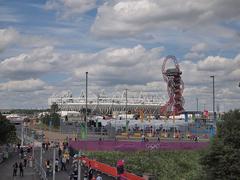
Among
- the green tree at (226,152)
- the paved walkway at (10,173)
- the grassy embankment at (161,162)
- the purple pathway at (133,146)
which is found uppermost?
the green tree at (226,152)

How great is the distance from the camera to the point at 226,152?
2070 cm

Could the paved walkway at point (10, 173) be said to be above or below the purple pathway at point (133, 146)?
below

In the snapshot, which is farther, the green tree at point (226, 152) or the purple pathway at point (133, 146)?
the purple pathway at point (133, 146)

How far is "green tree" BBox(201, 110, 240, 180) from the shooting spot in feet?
67.6

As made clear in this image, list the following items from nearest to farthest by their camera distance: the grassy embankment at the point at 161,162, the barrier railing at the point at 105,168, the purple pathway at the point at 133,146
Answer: the barrier railing at the point at 105,168
the grassy embankment at the point at 161,162
the purple pathway at the point at 133,146

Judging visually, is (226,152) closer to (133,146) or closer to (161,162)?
(161,162)

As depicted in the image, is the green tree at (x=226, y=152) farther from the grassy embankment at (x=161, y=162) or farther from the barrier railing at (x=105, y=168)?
the grassy embankment at (x=161, y=162)

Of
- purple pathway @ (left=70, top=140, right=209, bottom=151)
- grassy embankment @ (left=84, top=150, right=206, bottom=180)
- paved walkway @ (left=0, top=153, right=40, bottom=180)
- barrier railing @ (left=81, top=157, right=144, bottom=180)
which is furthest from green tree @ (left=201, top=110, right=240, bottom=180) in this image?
purple pathway @ (left=70, top=140, right=209, bottom=151)

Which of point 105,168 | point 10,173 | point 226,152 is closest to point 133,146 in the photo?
point 10,173

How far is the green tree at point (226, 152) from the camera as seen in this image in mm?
20609

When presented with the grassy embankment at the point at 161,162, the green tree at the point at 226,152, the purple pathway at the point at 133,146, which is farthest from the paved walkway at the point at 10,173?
the green tree at the point at 226,152

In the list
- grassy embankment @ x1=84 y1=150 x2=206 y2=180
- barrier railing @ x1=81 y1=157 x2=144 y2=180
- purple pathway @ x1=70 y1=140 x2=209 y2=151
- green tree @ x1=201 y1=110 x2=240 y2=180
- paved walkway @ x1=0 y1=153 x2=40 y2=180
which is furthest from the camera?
purple pathway @ x1=70 y1=140 x2=209 y2=151

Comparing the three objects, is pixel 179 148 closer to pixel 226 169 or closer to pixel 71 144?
pixel 71 144

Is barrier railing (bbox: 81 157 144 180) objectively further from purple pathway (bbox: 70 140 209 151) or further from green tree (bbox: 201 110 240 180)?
purple pathway (bbox: 70 140 209 151)
